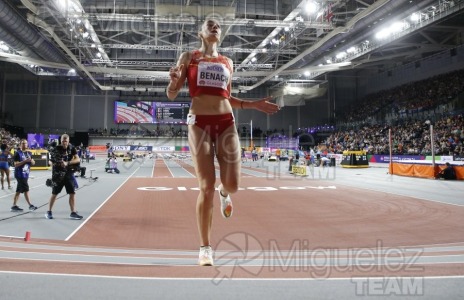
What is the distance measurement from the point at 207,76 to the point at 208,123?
48 centimetres

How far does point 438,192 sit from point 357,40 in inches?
691

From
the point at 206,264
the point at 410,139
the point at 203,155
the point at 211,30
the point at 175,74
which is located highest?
the point at 410,139

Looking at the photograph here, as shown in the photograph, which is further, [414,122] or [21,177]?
[414,122]

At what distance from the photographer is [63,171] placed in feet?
24.5

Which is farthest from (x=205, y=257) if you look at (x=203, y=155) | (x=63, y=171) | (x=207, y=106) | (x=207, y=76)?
(x=63, y=171)

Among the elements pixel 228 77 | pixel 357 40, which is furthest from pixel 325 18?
pixel 228 77

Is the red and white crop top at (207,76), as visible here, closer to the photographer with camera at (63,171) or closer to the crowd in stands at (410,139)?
the photographer with camera at (63,171)

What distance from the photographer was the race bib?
11.3 feet

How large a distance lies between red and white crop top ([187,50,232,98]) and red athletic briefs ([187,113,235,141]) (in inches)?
9.4

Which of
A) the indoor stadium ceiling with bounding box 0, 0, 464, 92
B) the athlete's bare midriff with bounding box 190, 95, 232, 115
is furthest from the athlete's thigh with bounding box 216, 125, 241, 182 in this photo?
the indoor stadium ceiling with bounding box 0, 0, 464, 92

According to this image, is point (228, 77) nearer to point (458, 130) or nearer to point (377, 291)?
point (377, 291)
